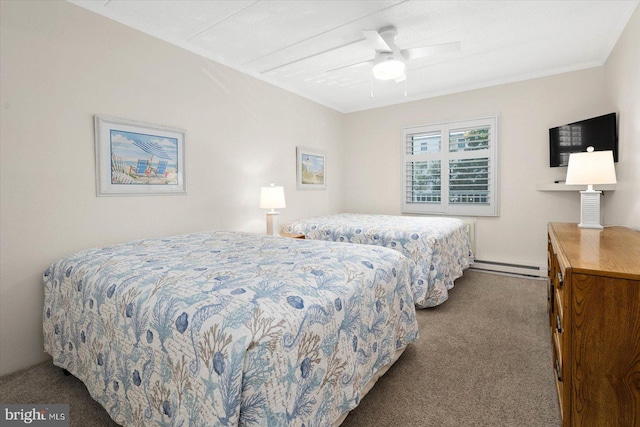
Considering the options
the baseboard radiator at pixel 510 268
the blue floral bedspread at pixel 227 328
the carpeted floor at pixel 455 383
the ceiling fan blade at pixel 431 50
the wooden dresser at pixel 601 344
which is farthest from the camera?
the baseboard radiator at pixel 510 268

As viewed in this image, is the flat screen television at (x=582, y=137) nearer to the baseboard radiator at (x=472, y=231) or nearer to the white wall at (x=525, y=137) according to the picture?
the white wall at (x=525, y=137)

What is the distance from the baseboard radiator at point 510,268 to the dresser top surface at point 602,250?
195cm

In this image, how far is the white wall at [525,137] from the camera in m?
3.61

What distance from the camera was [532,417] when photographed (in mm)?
1544

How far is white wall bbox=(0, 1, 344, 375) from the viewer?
1986 millimetres

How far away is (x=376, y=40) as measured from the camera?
99.9 inches

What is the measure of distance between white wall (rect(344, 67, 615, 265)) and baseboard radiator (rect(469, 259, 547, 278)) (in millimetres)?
78

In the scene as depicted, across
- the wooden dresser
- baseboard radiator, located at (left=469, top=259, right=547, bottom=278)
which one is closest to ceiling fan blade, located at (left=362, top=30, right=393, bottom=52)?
the wooden dresser

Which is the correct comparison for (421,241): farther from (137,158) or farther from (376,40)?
(137,158)

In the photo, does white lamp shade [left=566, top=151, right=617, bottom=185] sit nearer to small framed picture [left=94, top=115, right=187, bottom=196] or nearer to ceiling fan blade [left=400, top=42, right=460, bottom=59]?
ceiling fan blade [left=400, top=42, right=460, bottom=59]

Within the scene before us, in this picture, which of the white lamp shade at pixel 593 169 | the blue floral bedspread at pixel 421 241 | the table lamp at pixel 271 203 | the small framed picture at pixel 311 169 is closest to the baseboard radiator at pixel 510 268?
the blue floral bedspread at pixel 421 241

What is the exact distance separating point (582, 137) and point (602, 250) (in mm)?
2538

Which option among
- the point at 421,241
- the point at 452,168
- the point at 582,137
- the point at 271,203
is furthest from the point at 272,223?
the point at 582,137

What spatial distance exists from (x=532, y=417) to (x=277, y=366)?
1398mm
